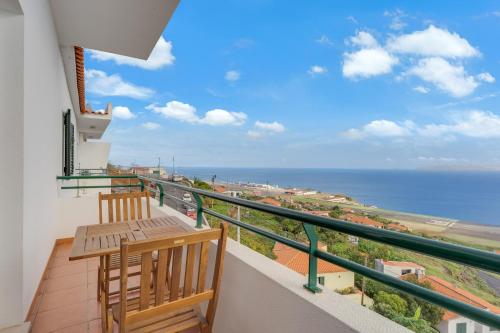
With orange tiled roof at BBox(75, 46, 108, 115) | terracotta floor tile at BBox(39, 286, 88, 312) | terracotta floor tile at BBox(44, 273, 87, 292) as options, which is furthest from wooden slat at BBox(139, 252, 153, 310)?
orange tiled roof at BBox(75, 46, 108, 115)

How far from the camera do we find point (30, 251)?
7.48 ft

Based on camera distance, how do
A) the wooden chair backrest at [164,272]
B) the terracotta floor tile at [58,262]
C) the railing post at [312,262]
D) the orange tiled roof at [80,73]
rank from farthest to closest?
1. the orange tiled roof at [80,73]
2. the terracotta floor tile at [58,262]
3. the railing post at [312,262]
4. the wooden chair backrest at [164,272]

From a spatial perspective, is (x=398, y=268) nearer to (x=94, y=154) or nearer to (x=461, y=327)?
(x=461, y=327)

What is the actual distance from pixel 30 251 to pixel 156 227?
104 centimetres

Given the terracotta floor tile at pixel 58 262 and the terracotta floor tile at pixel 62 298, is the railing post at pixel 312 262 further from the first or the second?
the terracotta floor tile at pixel 58 262

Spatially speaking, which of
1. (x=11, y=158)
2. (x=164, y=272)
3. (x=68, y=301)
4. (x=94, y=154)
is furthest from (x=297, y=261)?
(x=94, y=154)

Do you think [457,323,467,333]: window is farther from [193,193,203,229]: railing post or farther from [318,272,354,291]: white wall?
[193,193,203,229]: railing post

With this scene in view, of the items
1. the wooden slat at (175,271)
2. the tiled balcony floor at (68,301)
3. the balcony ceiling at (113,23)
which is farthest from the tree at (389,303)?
the balcony ceiling at (113,23)

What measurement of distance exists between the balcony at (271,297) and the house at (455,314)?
44mm

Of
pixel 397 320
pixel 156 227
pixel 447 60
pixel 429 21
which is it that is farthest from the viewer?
pixel 429 21

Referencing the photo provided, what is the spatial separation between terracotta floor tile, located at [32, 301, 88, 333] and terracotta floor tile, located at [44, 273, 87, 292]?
1.58 feet

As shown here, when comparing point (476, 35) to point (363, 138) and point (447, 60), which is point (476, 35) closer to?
point (447, 60)

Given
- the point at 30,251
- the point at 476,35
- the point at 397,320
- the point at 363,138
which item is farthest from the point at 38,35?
the point at 363,138

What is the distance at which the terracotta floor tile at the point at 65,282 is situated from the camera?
2.89 m
